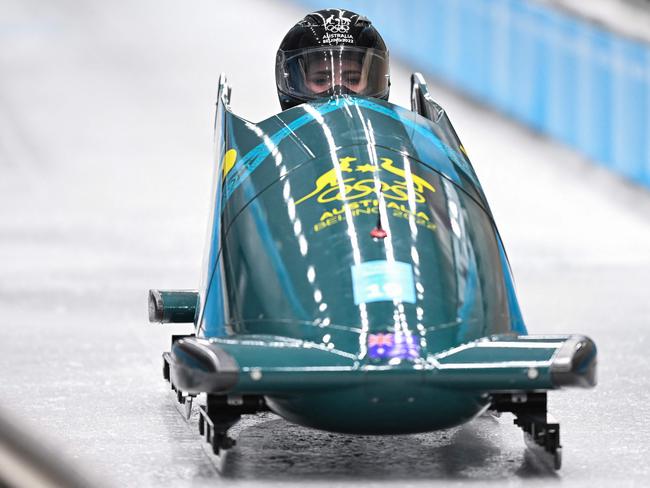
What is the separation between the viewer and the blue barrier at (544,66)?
29.5 feet

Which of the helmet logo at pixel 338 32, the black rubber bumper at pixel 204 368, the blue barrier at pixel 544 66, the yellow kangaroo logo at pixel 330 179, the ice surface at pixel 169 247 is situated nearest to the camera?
the black rubber bumper at pixel 204 368

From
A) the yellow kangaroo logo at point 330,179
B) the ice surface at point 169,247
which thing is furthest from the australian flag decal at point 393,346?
the yellow kangaroo logo at point 330,179

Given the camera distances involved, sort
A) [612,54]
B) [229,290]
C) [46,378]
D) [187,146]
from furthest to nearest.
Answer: [187,146] < [612,54] < [46,378] < [229,290]

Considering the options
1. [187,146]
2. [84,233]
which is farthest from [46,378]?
[187,146]

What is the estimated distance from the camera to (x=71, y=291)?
19.9ft

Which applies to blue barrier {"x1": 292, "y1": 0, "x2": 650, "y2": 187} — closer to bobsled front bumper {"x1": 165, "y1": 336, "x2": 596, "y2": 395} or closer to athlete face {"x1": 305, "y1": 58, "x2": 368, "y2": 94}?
athlete face {"x1": 305, "y1": 58, "x2": 368, "y2": 94}

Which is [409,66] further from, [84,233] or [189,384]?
[189,384]

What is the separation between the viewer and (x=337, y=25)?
444 centimetres

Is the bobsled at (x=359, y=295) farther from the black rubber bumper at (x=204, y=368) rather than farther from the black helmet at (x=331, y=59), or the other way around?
the black helmet at (x=331, y=59)

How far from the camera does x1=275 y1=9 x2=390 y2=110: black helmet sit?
442cm

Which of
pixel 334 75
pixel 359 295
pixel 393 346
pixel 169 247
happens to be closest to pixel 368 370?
pixel 393 346

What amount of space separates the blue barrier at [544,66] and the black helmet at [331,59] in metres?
4.69

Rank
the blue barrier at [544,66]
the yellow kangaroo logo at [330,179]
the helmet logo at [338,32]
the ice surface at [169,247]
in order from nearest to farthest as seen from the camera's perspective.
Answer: the ice surface at [169,247] < the yellow kangaroo logo at [330,179] < the helmet logo at [338,32] < the blue barrier at [544,66]

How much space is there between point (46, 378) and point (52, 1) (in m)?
12.3
